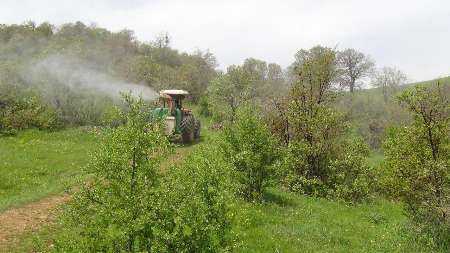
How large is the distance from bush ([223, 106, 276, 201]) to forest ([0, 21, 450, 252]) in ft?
0.18

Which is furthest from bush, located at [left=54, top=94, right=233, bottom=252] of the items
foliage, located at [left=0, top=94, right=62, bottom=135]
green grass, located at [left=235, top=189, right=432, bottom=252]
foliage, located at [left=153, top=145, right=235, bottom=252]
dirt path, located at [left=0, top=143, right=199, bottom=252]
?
foliage, located at [left=0, top=94, right=62, bottom=135]

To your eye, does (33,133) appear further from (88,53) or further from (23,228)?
(23,228)

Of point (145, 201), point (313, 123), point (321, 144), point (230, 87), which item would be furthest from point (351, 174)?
point (230, 87)

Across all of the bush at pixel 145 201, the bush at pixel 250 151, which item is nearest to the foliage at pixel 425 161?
the bush at pixel 250 151

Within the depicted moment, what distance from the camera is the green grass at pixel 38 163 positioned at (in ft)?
69.3

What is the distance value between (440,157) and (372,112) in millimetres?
66970

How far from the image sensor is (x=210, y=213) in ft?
30.7

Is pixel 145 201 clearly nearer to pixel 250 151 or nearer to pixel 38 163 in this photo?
pixel 250 151

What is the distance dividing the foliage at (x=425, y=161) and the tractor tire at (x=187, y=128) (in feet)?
62.5

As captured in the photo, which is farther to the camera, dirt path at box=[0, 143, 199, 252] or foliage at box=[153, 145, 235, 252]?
dirt path at box=[0, 143, 199, 252]

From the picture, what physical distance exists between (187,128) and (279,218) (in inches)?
689

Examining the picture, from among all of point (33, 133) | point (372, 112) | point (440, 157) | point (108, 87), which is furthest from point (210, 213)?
point (372, 112)

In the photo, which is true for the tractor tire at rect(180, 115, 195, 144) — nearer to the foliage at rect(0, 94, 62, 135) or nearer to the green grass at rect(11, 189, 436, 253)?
the foliage at rect(0, 94, 62, 135)

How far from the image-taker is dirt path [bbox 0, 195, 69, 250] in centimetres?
1486
